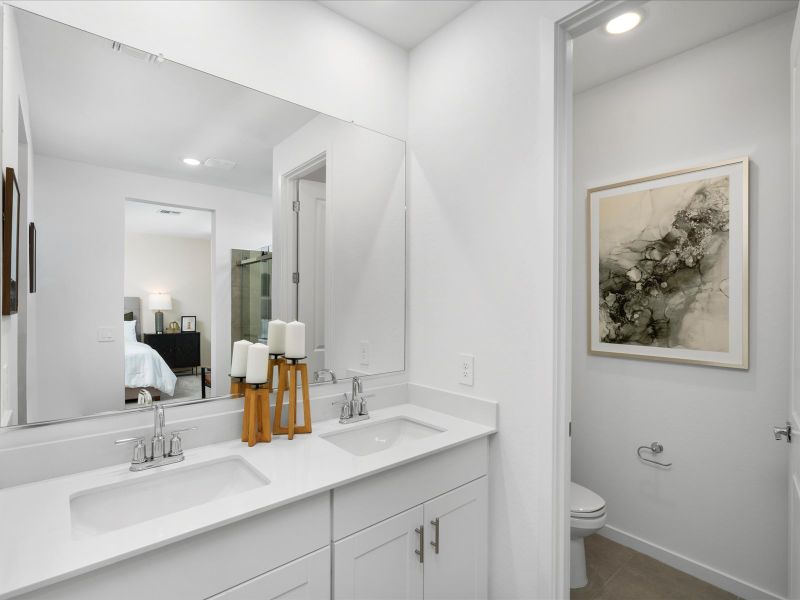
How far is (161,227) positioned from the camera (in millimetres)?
1385

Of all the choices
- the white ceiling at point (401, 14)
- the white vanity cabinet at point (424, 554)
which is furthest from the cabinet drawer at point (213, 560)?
the white ceiling at point (401, 14)

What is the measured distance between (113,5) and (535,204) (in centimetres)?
144

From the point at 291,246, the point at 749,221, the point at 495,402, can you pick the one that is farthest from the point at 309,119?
the point at 749,221

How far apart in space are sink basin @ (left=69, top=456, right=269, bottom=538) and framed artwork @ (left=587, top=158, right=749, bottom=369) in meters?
2.01

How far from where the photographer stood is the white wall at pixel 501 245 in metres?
1.43

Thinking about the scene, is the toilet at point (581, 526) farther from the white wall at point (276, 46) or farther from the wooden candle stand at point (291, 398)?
the white wall at point (276, 46)

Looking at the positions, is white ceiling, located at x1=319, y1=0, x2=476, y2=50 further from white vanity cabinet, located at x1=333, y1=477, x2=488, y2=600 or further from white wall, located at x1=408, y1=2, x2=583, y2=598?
white vanity cabinet, located at x1=333, y1=477, x2=488, y2=600

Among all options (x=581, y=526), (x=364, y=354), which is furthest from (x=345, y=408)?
(x=581, y=526)

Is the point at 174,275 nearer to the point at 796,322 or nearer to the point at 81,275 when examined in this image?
the point at 81,275

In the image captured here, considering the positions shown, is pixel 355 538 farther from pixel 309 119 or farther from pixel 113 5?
pixel 113 5

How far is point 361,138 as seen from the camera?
184 centimetres

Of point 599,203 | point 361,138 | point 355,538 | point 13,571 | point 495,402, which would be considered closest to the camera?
point 13,571

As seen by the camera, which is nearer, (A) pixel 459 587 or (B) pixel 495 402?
(A) pixel 459 587

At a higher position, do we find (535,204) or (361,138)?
(361,138)
